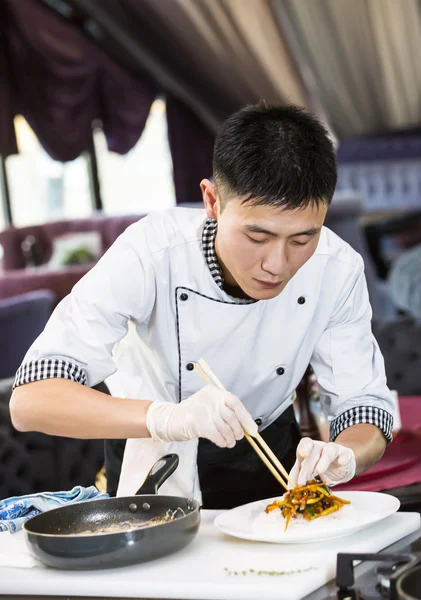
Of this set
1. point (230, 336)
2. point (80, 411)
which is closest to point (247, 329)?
point (230, 336)

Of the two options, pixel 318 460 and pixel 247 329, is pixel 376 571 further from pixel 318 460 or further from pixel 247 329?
pixel 247 329

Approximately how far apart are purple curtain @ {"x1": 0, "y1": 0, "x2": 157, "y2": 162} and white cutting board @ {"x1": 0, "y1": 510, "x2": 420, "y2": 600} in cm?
674

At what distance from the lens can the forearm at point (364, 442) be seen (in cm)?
167

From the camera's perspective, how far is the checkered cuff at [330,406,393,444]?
1746 millimetres

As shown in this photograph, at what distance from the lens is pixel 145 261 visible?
1.73 m

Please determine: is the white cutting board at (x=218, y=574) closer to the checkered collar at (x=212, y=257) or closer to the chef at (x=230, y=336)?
the chef at (x=230, y=336)

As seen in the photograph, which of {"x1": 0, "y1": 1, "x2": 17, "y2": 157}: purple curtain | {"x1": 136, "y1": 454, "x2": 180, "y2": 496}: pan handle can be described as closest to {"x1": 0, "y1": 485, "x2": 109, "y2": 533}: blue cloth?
{"x1": 136, "y1": 454, "x2": 180, "y2": 496}: pan handle

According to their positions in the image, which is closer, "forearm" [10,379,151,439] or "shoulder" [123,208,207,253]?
"forearm" [10,379,151,439]

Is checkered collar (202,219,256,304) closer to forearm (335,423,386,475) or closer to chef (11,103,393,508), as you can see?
chef (11,103,393,508)

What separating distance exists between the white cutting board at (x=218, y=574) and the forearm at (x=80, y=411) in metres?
0.24

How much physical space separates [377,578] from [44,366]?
0.67m

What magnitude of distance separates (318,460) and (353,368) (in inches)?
11.8

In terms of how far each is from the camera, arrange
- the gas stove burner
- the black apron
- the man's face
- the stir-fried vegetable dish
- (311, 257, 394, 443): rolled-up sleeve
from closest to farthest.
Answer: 1. the gas stove burner
2. the stir-fried vegetable dish
3. the man's face
4. (311, 257, 394, 443): rolled-up sleeve
5. the black apron

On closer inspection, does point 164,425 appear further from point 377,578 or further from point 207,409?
point 377,578
